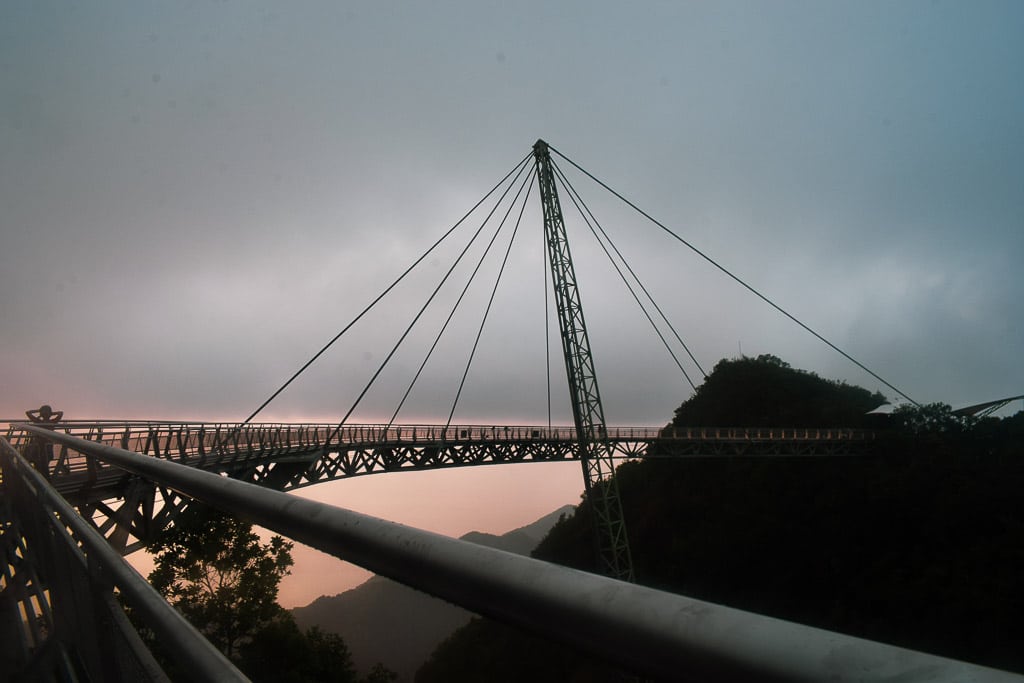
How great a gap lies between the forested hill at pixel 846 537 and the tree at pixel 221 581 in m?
17.6

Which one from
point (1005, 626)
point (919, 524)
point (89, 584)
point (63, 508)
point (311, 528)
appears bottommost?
point (1005, 626)

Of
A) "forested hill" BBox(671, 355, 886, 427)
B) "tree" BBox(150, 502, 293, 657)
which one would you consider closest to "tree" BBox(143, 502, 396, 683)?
"tree" BBox(150, 502, 293, 657)

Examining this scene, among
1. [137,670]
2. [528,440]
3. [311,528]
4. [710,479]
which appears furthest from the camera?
[710,479]

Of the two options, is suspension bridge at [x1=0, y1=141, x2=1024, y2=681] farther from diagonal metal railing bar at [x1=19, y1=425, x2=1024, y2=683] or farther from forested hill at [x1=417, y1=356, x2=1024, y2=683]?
forested hill at [x1=417, y1=356, x2=1024, y2=683]

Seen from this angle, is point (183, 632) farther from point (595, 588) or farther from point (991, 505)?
point (991, 505)

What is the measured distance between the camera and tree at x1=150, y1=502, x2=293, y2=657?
4316 millimetres

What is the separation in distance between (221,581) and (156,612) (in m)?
7.02

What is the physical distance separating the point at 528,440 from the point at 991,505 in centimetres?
3387

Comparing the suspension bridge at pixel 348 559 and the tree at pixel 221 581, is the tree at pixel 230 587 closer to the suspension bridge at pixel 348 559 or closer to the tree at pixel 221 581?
the tree at pixel 221 581

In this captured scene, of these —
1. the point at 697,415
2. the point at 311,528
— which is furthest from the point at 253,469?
the point at 697,415

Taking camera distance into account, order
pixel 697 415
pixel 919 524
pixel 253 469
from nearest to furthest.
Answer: pixel 253 469, pixel 919 524, pixel 697 415

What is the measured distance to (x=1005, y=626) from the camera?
33344mm

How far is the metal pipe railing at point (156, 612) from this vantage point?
43.6 inches

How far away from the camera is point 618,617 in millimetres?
578
